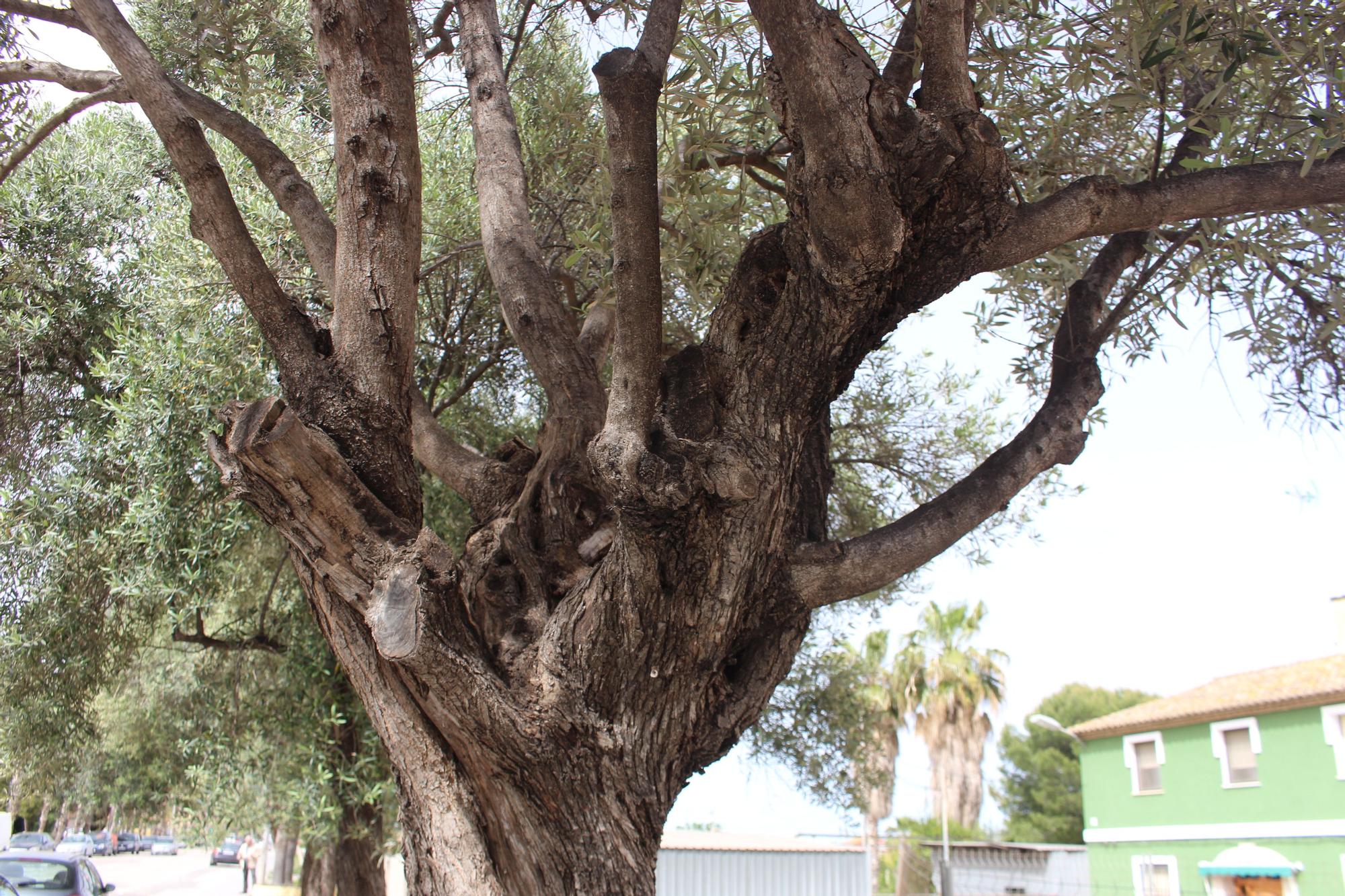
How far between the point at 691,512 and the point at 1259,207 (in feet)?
8.03

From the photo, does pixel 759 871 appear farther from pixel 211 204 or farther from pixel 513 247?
pixel 211 204

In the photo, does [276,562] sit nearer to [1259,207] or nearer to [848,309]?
[848,309]

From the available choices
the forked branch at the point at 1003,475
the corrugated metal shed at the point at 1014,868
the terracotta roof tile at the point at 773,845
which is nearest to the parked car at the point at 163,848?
the terracotta roof tile at the point at 773,845

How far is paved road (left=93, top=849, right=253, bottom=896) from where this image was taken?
2873 cm

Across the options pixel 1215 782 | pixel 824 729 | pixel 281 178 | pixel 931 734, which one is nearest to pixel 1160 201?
pixel 281 178

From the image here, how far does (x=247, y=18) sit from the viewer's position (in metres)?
6.98

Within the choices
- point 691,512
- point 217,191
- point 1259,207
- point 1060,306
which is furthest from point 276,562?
point 1259,207

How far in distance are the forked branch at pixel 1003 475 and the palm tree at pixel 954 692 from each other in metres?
29.2

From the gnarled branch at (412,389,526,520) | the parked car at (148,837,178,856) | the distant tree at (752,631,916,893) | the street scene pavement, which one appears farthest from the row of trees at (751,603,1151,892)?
the parked car at (148,837,178,856)

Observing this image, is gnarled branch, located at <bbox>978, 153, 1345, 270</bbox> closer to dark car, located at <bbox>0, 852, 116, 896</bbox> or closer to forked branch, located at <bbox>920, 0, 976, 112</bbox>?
forked branch, located at <bbox>920, 0, 976, 112</bbox>

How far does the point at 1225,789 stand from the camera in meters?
19.5

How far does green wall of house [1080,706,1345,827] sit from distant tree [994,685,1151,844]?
56.9 feet

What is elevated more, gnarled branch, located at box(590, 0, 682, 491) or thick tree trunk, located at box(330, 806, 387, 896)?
gnarled branch, located at box(590, 0, 682, 491)

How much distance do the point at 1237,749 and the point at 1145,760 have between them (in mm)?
2552
